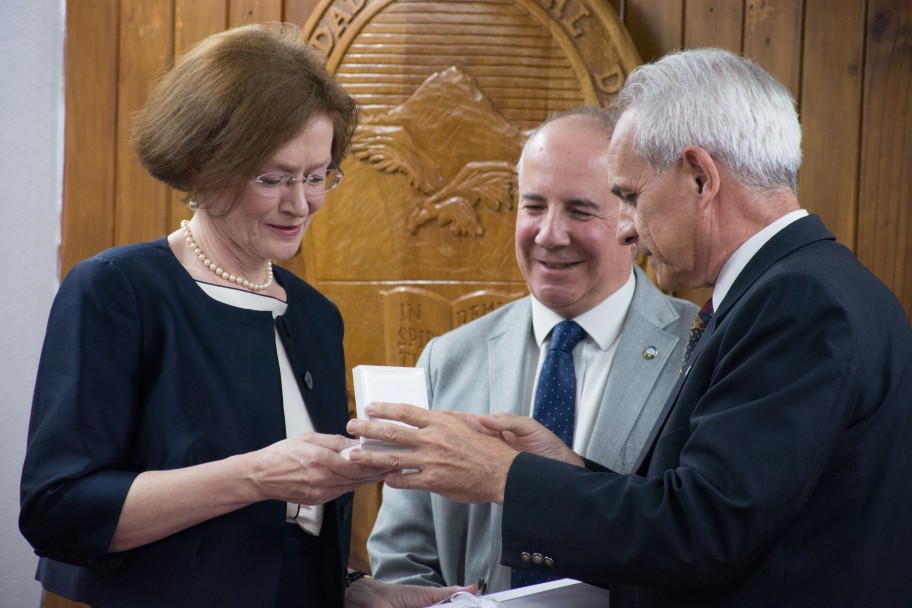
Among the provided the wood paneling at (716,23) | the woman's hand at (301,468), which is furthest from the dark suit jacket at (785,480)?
the wood paneling at (716,23)

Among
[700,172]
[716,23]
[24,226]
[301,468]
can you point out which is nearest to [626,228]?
[700,172]

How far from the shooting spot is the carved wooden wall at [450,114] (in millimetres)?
3074

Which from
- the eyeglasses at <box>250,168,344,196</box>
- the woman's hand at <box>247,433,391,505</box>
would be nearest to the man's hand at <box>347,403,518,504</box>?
the woman's hand at <box>247,433,391,505</box>

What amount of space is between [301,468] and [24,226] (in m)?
2.12

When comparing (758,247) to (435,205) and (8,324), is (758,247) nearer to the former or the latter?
(435,205)

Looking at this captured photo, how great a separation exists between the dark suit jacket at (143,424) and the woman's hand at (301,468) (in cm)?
13

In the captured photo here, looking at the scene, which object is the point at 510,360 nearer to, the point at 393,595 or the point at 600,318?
the point at 600,318

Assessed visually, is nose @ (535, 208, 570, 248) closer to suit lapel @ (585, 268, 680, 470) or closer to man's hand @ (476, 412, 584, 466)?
suit lapel @ (585, 268, 680, 470)

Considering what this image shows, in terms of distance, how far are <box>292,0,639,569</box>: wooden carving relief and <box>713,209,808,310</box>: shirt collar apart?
1583 mm

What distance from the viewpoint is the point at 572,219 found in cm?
240

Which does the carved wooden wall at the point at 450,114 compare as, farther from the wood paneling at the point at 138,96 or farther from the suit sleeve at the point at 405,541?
the suit sleeve at the point at 405,541

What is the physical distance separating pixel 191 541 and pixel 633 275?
4.42 feet

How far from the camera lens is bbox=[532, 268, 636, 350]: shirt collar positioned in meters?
2.36

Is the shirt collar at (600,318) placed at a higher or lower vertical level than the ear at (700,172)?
lower
